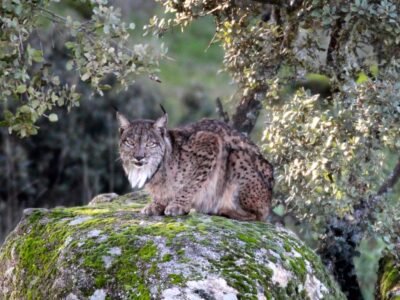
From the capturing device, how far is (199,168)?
8.44 metres

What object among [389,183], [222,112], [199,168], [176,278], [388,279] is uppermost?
[222,112]

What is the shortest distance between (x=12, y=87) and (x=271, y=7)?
3420 mm

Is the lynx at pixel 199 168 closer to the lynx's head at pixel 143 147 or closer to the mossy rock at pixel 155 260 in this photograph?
the lynx's head at pixel 143 147

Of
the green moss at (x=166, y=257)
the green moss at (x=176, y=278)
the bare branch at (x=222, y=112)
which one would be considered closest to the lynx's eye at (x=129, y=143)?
the green moss at (x=166, y=257)

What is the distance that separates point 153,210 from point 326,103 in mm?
2016

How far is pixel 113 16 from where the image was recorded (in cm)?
732

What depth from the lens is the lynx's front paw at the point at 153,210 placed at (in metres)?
8.00

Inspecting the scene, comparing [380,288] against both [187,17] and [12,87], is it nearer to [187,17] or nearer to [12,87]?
[187,17]

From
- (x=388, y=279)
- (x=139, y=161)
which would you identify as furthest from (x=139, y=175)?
(x=388, y=279)

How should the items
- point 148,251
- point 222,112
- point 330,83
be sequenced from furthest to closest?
point 222,112 → point 330,83 → point 148,251

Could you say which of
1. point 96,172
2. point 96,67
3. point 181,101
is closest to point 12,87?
point 96,67

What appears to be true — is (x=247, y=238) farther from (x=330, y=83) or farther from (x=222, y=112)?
(x=222, y=112)

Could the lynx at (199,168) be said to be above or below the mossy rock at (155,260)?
above

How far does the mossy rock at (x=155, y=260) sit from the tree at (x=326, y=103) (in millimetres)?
1068
